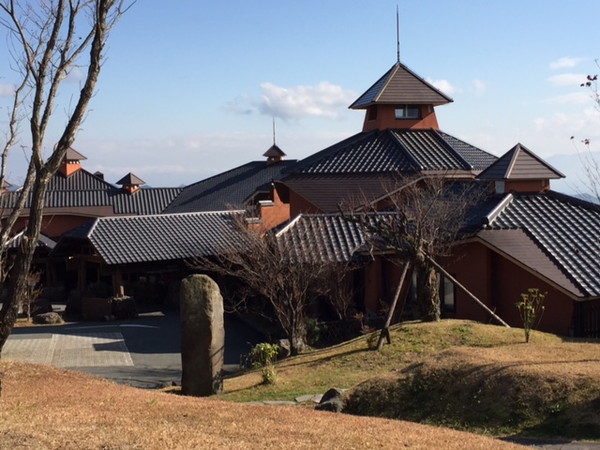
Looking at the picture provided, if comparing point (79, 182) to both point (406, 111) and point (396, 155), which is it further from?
point (396, 155)

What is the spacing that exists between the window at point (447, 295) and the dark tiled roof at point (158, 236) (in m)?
8.96

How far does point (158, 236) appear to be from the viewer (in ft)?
100

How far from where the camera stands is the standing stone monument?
563 inches

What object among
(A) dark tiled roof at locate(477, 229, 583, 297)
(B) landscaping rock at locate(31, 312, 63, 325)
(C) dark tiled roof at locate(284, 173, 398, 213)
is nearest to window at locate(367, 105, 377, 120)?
(C) dark tiled roof at locate(284, 173, 398, 213)

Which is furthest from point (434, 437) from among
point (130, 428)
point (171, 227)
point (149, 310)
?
point (171, 227)

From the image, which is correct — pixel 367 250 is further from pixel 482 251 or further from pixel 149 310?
pixel 149 310

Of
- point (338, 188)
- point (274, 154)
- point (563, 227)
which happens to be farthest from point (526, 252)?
point (274, 154)

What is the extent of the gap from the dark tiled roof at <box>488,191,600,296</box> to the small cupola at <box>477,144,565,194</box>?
0.39 meters

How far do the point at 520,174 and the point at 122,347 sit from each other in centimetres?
1229

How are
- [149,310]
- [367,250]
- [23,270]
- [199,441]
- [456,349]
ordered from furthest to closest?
[149,310] < [367,250] < [456,349] < [23,270] < [199,441]

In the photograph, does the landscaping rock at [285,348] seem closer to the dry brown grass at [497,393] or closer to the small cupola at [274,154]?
the dry brown grass at [497,393]

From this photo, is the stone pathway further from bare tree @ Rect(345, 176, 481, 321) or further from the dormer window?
the dormer window

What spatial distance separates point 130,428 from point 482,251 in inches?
515

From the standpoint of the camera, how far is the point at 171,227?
104 ft
